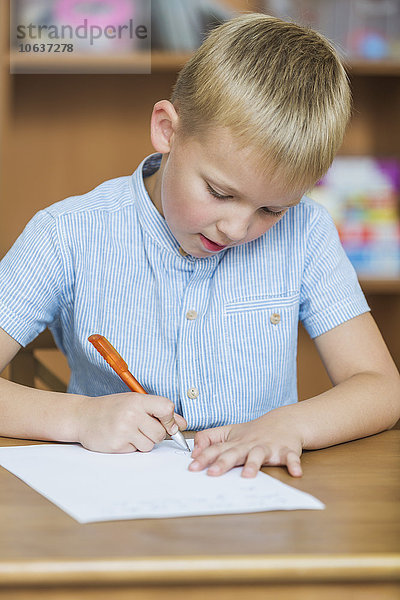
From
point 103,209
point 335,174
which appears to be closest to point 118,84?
point 335,174

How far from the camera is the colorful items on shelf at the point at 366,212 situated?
2.03 meters

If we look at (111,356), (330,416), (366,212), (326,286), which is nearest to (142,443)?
(111,356)

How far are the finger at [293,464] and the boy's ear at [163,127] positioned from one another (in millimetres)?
440

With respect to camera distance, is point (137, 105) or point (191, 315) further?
point (137, 105)

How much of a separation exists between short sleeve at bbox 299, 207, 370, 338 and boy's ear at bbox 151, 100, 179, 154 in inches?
11.3

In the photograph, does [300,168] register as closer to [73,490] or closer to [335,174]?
[73,490]

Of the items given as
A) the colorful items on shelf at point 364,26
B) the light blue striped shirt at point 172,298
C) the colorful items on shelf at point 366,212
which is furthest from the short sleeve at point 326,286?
the colorful items on shelf at point 364,26

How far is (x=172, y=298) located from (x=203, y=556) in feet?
1.98

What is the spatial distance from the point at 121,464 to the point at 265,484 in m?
0.15

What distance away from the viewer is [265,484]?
2.22 ft

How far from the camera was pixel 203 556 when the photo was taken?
1.61ft

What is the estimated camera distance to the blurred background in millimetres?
1929

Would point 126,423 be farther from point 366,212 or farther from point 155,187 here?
point 366,212

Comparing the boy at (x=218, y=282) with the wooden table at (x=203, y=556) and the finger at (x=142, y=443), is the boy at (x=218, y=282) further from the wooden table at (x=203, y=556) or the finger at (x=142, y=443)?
the wooden table at (x=203, y=556)
